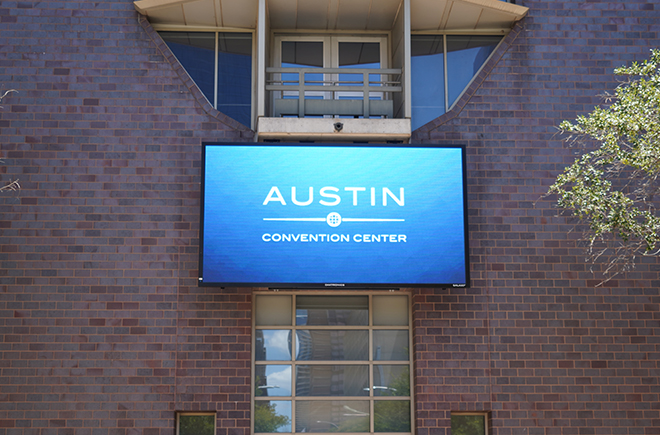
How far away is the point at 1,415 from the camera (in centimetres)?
1123

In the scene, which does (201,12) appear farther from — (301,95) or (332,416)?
(332,416)

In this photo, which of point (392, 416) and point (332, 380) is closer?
point (392, 416)

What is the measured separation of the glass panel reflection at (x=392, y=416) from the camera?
1180 centimetres

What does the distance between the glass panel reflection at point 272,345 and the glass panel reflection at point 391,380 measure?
1.66m

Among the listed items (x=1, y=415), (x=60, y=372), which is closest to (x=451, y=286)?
(x=60, y=372)

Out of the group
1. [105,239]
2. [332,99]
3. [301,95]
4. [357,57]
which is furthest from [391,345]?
[357,57]

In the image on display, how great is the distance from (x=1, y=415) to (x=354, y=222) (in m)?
6.83

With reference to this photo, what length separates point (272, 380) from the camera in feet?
39.3

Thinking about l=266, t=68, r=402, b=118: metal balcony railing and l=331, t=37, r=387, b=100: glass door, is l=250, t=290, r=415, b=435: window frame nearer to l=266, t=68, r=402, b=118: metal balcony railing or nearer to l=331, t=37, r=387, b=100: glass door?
l=266, t=68, r=402, b=118: metal balcony railing

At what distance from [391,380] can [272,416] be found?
2.23 m

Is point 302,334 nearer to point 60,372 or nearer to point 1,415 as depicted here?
point 60,372

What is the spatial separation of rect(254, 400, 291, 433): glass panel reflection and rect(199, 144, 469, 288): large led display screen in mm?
2212

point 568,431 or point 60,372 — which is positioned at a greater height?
point 60,372

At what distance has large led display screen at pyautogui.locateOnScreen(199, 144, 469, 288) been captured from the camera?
37.7ft
